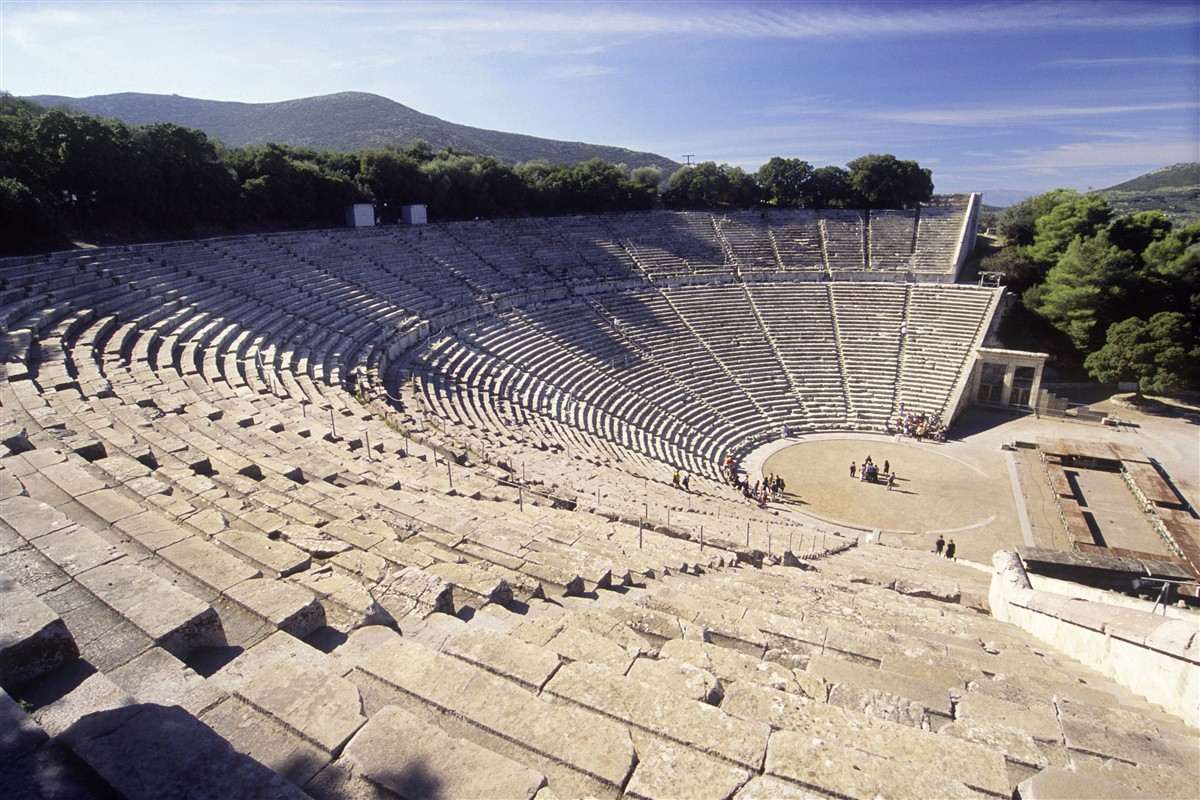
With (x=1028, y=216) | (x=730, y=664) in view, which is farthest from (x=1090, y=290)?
(x=730, y=664)

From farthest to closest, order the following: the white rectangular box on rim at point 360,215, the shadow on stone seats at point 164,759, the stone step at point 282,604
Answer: the white rectangular box on rim at point 360,215
the stone step at point 282,604
the shadow on stone seats at point 164,759

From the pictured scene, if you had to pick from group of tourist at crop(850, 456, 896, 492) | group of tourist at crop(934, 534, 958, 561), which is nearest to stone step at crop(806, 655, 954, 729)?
group of tourist at crop(934, 534, 958, 561)

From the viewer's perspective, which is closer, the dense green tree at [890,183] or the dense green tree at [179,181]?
the dense green tree at [179,181]

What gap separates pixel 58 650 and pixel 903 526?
19.9m

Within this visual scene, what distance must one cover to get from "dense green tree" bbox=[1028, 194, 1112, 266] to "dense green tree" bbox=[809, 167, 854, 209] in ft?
40.3

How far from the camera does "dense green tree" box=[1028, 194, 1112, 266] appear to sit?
36.0 metres

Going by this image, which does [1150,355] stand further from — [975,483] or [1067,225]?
[975,483]

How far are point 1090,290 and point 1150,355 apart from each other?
15.5 ft

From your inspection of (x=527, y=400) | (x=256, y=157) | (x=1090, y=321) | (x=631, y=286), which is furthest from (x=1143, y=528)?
(x=256, y=157)

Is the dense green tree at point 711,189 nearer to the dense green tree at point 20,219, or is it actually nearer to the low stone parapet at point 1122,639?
the dense green tree at point 20,219

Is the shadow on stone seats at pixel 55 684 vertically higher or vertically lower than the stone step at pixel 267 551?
higher

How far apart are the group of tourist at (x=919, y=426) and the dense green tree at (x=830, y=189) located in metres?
23.5

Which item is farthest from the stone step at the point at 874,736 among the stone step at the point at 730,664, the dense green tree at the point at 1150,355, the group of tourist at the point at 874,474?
the dense green tree at the point at 1150,355

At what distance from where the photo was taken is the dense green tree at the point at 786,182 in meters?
46.2
